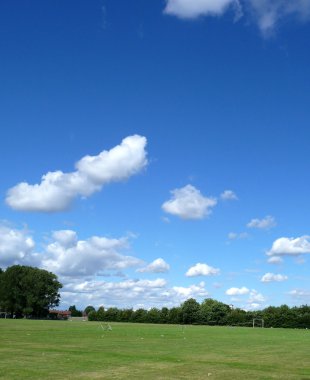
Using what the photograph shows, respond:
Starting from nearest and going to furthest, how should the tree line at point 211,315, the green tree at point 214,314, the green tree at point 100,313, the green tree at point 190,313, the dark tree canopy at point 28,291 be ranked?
1. the tree line at point 211,315
2. the green tree at point 214,314
3. the green tree at point 190,313
4. the dark tree canopy at point 28,291
5. the green tree at point 100,313

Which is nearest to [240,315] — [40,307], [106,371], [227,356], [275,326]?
[275,326]

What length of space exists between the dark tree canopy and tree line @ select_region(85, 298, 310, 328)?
1475cm

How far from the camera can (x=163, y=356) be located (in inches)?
1027

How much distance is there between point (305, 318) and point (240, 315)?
48.5 feet

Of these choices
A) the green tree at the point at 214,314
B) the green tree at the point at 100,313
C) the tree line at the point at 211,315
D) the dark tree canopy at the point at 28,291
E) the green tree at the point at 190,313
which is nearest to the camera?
the tree line at the point at 211,315

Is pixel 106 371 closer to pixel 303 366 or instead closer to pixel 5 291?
pixel 303 366

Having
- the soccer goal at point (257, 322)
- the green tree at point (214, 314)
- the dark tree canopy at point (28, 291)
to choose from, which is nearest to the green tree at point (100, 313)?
the dark tree canopy at point (28, 291)

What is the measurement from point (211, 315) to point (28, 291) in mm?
46515

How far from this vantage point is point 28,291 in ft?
443

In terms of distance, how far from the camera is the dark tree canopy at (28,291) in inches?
5330

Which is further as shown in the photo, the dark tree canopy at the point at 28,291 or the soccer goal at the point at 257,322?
the dark tree canopy at the point at 28,291

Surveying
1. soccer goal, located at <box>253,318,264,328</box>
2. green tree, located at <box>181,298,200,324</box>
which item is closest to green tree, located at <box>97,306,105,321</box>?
green tree, located at <box>181,298,200,324</box>

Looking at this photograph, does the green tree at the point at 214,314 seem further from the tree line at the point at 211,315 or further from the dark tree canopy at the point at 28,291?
the dark tree canopy at the point at 28,291

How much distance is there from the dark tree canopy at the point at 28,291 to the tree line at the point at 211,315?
14747mm
